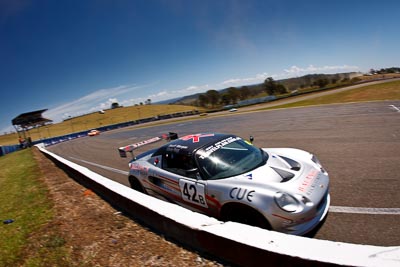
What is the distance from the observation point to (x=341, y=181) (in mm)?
5129

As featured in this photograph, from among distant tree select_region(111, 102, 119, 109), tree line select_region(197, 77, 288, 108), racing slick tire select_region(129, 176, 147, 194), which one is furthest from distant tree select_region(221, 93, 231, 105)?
racing slick tire select_region(129, 176, 147, 194)

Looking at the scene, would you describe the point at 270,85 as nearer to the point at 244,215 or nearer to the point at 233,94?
the point at 233,94

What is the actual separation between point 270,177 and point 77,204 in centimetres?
407

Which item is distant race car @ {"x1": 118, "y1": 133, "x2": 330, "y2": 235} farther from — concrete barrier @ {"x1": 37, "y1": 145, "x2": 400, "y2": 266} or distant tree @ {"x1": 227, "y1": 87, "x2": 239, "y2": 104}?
distant tree @ {"x1": 227, "y1": 87, "x2": 239, "y2": 104}

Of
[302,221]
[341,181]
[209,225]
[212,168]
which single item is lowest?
[341,181]

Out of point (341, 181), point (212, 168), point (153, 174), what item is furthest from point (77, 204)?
point (341, 181)

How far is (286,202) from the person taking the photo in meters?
3.11

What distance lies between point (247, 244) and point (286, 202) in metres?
1.06

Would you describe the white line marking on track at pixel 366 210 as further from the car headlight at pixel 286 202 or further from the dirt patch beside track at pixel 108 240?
the dirt patch beside track at pixel 108 240

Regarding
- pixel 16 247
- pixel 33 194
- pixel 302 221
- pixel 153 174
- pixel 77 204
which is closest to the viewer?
pixel 302 221

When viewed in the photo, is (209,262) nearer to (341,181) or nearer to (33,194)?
(341,181)

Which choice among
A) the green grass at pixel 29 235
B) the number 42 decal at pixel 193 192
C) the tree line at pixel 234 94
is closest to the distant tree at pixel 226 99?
the tree line at pixel 234 94

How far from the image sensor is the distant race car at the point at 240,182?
3.13 m

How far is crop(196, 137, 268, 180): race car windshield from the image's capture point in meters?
3.85
